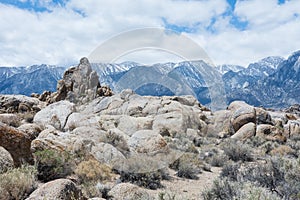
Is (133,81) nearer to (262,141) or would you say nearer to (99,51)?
(99,51)

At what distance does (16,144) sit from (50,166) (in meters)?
1.09

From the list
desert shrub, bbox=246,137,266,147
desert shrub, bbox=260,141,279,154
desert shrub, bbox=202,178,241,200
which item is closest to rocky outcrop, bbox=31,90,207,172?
desert shrub, bbox=246,137,266,147

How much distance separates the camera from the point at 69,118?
56.0ft

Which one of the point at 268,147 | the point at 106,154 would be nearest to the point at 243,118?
the point at 268,147

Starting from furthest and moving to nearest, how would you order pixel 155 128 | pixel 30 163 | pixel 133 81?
pixel 155 128 → pixel 133 81 → pixel 30 163

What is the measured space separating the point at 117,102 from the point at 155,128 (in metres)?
4.95

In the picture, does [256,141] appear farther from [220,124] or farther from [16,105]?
[16,105]

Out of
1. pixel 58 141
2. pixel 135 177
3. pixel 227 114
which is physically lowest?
pixel 135 177

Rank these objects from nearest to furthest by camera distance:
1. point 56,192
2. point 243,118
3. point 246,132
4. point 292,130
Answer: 1. point 56,192
2. point 246,132
3. point 292,130
4. point 243,118

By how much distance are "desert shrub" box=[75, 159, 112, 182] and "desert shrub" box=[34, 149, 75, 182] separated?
1.22ft

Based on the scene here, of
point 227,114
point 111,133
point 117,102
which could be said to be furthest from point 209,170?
point 227,114

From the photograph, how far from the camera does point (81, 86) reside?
26.0 m

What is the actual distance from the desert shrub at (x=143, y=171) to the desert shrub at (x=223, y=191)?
2414 millimetres

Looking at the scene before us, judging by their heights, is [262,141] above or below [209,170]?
above
